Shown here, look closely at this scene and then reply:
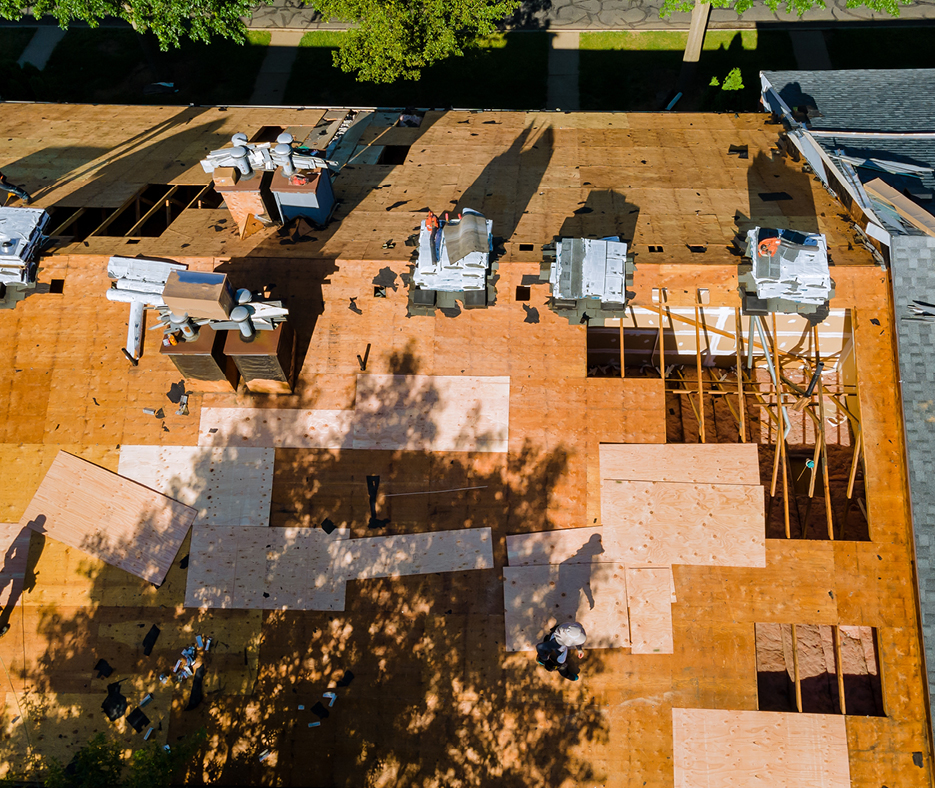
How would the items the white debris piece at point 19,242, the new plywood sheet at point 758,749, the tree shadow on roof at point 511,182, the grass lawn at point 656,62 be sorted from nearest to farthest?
the new plywood sheet at point 758,749 → the white debris piece at point 19,242 → the tree shadow on roof at point 511,182 → the grass lawn at point 656,62

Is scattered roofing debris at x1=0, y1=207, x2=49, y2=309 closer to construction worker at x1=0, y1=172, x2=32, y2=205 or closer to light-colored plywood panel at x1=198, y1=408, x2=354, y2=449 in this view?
construction worker at x1=0, y1=172, x2=32, y2=205

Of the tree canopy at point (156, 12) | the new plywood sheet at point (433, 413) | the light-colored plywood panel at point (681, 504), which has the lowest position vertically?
the light-colored plywood panel at point (681, 504)

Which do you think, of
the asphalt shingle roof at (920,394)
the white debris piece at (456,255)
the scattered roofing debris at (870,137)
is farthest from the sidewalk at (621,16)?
the white debris piece at (456,255)

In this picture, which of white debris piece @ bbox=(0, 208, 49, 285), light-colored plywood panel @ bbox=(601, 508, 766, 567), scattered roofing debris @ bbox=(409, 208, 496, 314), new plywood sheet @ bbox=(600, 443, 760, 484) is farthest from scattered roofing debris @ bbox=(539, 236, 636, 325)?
white debris piece @ bbox=(0, 208, 49, 285)

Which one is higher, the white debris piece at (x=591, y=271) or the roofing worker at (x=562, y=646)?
the white debris piece at (x=591, y=271)

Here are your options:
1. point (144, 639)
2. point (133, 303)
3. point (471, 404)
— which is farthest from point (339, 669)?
point (133, 303)

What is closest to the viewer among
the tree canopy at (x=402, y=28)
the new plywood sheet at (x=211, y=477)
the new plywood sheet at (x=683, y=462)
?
the new plywood sheet at (x=683, y=462)

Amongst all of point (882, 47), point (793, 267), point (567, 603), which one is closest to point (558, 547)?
point (567, 603)

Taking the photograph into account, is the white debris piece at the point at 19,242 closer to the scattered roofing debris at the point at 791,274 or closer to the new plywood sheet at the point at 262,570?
the new plywood sheet at the point at 262,570
